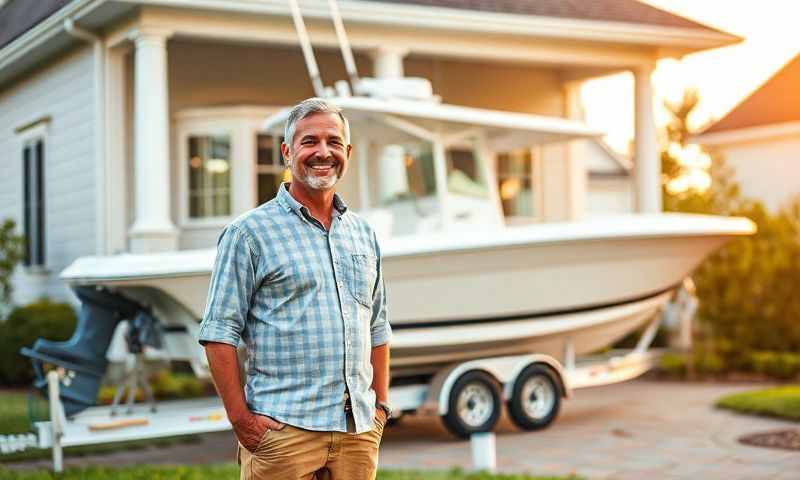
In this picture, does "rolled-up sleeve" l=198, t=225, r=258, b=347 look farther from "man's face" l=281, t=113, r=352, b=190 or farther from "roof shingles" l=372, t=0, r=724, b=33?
"roof shingles" l=372, t=0, r=724, b=33

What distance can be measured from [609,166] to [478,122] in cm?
2720

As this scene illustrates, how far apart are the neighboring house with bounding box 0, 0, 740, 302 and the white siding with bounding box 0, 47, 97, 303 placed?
17 mm

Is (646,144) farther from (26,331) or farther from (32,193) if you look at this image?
(26,331)

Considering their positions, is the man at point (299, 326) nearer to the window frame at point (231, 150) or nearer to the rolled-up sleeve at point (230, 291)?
the rolled-up sleeve at point (230, 291)

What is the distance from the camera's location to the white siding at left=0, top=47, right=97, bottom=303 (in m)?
12.3

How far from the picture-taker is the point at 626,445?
8.87 meters

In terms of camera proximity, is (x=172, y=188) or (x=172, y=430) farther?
(x=172, y=188)

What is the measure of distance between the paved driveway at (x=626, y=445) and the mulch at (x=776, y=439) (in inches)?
5.0

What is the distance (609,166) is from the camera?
36406 millimetres

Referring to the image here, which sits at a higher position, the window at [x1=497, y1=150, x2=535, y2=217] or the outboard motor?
the window at [x1=497, y1=150, x2=535, y2=217]

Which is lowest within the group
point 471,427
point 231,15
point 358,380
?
point 471,427

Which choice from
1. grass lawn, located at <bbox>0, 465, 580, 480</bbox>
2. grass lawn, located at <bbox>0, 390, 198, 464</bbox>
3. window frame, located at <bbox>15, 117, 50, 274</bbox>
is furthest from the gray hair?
window frame, located at <bbox>15, 117, 50, 274</bbox>

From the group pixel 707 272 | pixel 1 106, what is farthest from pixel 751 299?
pixel 1 106

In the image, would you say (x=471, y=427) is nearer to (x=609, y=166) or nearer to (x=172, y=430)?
(x=172, y=430)
